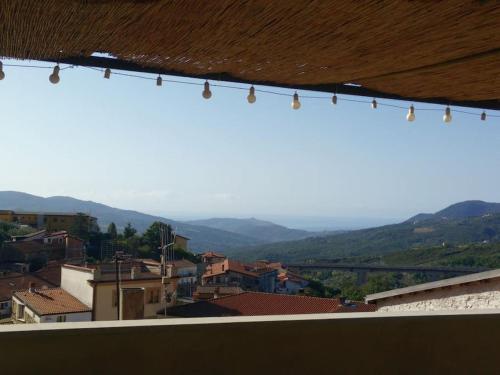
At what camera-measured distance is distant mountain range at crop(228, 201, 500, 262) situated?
198 feet

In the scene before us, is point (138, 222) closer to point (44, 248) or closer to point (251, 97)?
point (44, 248)

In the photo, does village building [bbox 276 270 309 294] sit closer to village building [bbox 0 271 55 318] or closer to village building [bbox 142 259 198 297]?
village building [bbox 142 259 198 297]

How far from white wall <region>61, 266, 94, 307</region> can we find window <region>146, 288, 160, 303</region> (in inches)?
79.5

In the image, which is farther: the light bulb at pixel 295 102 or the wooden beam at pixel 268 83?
the light bulb at pixel 295 102

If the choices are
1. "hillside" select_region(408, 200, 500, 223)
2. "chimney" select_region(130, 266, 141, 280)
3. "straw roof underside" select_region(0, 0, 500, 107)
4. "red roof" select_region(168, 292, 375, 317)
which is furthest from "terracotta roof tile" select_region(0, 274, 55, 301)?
"hillside" select_region(408, 200, 500, 223)

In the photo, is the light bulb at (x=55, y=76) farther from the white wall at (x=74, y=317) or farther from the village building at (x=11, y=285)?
the village building at (x=11, y=285)

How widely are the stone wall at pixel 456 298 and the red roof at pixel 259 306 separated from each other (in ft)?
28.2

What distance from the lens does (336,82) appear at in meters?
2.77

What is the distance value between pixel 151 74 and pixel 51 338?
1.34 m

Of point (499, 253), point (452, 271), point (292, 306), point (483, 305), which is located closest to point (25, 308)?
point (292, 306)

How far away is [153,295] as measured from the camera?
1423 cm

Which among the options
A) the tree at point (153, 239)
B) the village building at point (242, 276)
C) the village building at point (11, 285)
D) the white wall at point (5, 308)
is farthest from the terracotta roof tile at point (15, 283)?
the village building at point (242, 276)

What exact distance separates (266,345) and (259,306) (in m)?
13.4

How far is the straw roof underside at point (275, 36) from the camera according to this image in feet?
5.88
